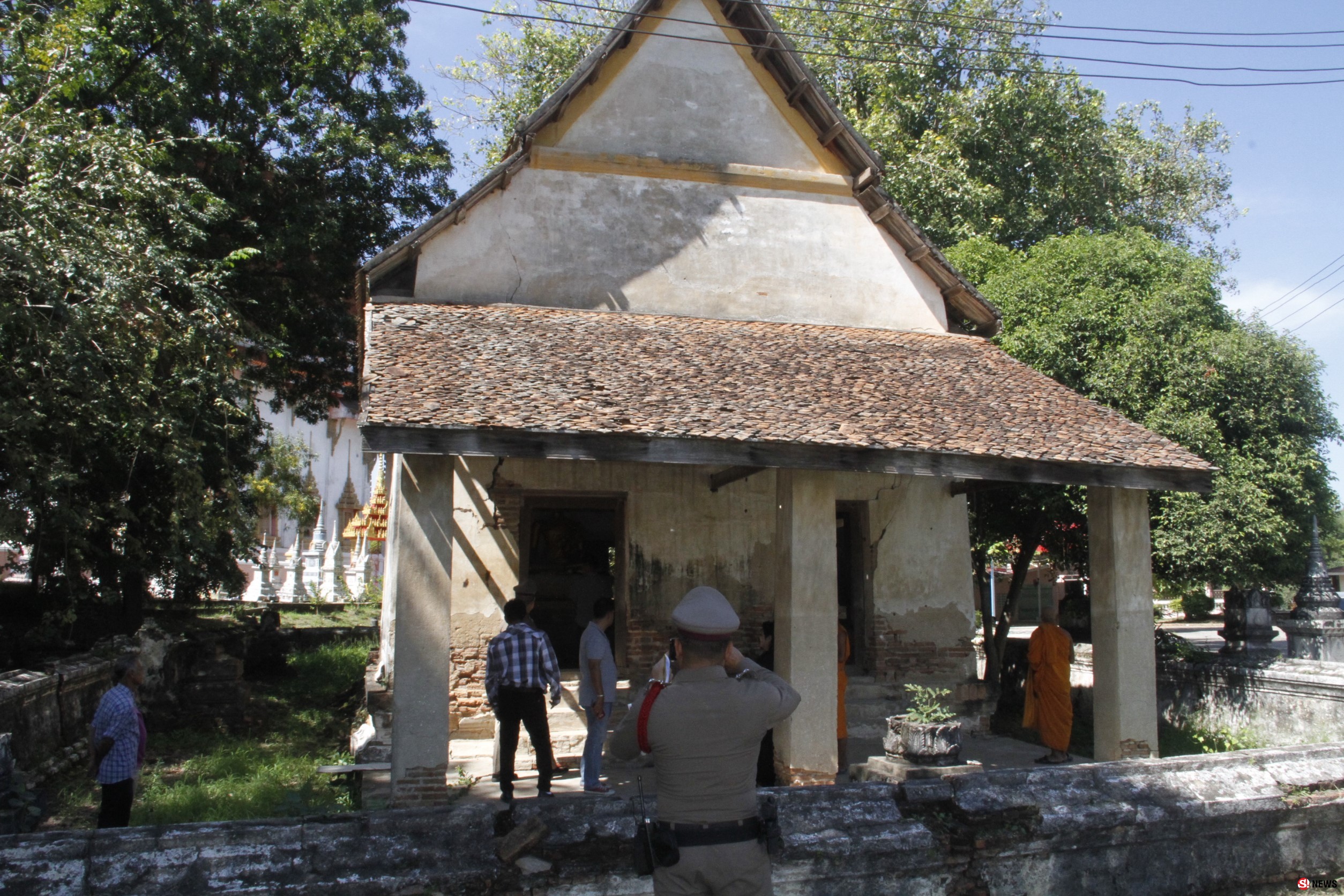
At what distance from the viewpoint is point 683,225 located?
38.1 feet

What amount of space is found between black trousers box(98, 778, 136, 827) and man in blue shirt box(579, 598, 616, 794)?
10.4ft

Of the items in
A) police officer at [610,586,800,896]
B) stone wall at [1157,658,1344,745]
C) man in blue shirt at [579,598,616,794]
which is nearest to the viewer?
police officer at [610,586,800,896]

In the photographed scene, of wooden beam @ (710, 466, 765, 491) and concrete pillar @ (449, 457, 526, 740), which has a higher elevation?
wooden beam @ (710, 466, 765, 491)

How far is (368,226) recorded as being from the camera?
15.2 m

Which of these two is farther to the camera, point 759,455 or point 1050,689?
point 1050,689

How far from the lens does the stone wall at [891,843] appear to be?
418 cm

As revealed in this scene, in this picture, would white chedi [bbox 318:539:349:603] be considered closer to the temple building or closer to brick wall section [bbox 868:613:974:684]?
the temple building

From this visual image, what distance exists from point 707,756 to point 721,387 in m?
5.33

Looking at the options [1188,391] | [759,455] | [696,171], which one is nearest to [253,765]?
[759,455]

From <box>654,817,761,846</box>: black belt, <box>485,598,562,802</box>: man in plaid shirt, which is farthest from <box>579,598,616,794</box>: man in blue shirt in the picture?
<box>654,817,761,846</box>: black belt

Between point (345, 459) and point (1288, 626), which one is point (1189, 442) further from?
point (345, 459)

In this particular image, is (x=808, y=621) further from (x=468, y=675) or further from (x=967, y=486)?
(x=967, y=486)

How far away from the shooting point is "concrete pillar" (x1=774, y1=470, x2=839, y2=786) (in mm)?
7984

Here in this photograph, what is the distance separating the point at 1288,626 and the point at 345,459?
92.7 ft
